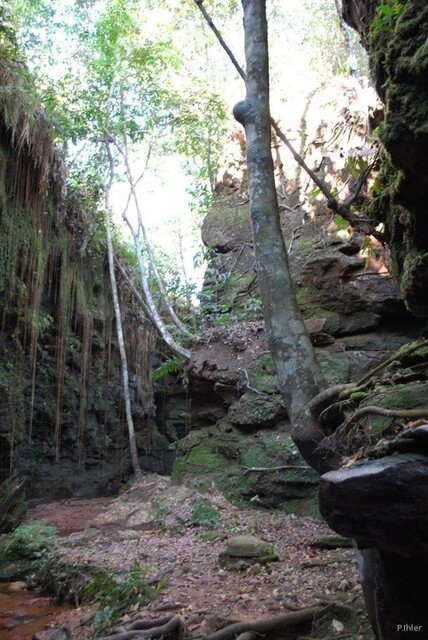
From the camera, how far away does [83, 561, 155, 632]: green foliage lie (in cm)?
445

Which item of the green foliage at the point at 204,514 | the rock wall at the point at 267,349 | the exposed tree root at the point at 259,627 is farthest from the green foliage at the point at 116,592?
the rock wall at the point at 267,349

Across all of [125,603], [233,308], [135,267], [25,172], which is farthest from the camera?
[135,267]

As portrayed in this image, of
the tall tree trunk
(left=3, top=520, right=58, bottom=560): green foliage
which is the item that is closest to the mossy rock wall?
the tall tree trunk

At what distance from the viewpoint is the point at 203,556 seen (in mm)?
5633

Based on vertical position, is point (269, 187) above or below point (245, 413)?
above

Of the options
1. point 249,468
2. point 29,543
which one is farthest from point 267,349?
point 29,543

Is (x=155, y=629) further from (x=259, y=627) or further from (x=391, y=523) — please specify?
(x=391, y=523)

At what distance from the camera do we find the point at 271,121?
429cm

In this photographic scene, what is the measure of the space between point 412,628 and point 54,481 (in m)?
11.0

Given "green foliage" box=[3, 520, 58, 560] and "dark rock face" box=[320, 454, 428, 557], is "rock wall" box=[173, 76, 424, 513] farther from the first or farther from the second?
"dark rock face" box=[320, 454, 428, 557]

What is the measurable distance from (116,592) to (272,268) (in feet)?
10.7

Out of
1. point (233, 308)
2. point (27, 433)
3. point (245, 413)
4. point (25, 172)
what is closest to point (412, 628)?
point (245, 413)

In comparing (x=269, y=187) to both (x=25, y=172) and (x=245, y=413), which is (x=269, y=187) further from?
(x=25, y=172)

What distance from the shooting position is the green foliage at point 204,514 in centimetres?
668
